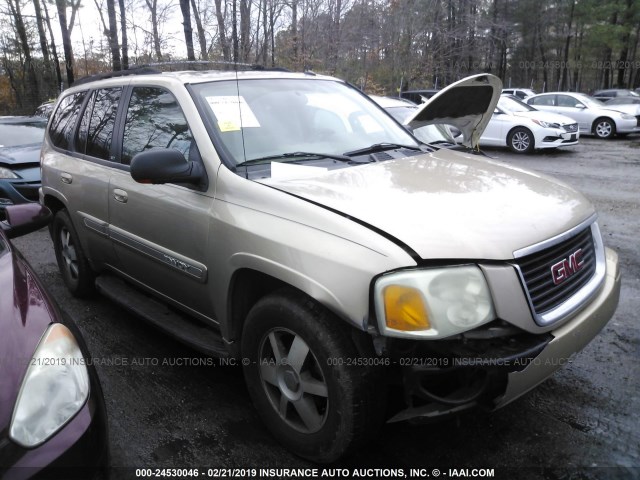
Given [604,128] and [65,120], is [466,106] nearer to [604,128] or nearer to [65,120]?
[65,120]

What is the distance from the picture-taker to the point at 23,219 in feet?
9.35

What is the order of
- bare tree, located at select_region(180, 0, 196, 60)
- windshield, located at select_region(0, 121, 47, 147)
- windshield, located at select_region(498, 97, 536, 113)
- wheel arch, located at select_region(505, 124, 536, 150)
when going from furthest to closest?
1. windshield, located at select_region(498, 97, 536, 113)
2. bare tree, located at select_region(180, 0, 196, 60)
3. wheel arch, located at select_region(505, 124, 536, 150)
4. windshield, located at select_region(0, 121, 47, 147)

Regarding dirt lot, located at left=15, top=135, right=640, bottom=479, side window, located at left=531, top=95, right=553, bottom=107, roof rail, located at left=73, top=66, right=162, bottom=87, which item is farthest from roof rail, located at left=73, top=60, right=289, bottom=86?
side window, located at left=531, top=95, right=553, bottom=107

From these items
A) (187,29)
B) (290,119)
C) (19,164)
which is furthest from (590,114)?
(290,119)

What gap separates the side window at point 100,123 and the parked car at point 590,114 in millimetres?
16540

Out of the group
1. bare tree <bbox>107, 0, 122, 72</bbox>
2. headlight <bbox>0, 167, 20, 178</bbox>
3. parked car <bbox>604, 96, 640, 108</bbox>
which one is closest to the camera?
headlight <bbox>0, 167, 20, 178</bbox>

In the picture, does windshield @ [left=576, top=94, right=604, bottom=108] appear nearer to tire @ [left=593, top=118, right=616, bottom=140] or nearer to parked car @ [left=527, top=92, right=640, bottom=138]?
parked car @ [left=527, top=92, right=640, bottom=138]

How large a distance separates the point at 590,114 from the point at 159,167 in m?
17.9

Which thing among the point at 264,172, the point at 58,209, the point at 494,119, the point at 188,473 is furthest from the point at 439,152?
the point at 494,119

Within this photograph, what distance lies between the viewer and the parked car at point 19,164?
7102 millimetres

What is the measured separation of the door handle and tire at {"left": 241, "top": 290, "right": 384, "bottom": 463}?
56.1 inches

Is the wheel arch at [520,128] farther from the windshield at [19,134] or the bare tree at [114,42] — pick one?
the bare tree at [114,42]

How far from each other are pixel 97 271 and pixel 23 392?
271 cm

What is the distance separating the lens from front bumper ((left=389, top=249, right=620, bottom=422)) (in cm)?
198
